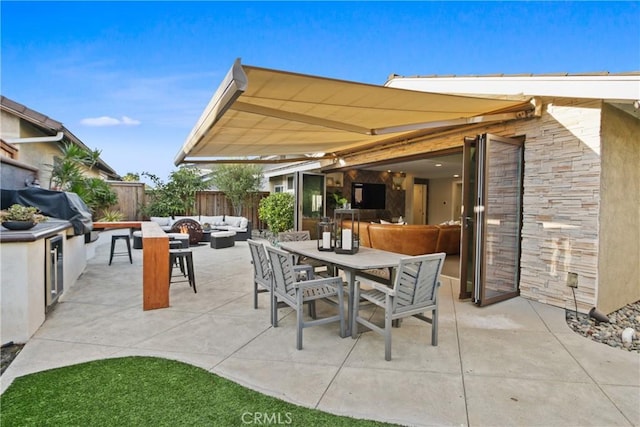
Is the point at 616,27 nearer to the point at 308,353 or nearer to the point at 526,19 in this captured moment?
the point at 526,19

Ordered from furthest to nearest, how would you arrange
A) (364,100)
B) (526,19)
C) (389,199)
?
(389,199), (526,19), (364,100)

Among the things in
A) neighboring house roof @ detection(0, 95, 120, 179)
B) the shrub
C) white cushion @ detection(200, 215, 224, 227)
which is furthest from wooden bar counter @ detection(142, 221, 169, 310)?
white cushion @ detection(200, 215, 224, 227)

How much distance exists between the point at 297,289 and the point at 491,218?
11.1 ft

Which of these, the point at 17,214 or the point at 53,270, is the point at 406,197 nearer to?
the point at 53,270

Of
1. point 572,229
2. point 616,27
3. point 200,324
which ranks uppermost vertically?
point 616,27

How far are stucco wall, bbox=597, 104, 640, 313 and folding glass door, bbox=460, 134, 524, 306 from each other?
1096 mm

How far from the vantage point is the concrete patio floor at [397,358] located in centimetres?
259

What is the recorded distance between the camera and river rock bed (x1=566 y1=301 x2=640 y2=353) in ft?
12.9

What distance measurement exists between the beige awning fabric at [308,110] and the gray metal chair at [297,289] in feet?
5.50

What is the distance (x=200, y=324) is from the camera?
14.1 ft

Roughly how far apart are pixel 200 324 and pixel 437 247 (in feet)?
20.5

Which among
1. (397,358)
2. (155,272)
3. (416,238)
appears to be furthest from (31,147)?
(397,358)

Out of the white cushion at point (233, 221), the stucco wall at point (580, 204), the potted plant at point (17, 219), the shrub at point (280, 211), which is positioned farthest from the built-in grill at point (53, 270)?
the white cushion at point (233, 221)

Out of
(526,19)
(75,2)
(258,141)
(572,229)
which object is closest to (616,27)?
(526,19)
